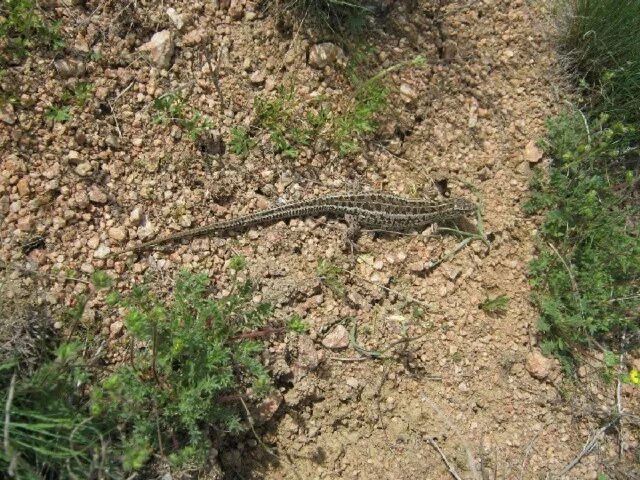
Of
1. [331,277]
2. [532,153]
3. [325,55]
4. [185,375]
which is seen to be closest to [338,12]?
[325,55]

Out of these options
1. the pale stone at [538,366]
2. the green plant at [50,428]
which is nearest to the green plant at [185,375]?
the green plant at [50,428]

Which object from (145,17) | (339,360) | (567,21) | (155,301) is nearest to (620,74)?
(567,21)

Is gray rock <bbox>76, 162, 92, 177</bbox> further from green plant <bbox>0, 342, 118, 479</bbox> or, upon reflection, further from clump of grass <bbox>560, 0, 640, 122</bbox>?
clump of grass <bbox>560, 0, 640, 122</bbox>

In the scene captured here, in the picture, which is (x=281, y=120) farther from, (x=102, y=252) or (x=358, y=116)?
(x=102, y=252)

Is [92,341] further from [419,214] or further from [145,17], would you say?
[419,214]

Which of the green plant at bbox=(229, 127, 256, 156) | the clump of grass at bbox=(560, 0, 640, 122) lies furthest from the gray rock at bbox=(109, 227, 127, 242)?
the clump of grass at bbox=(560, 0, 640, 122)
